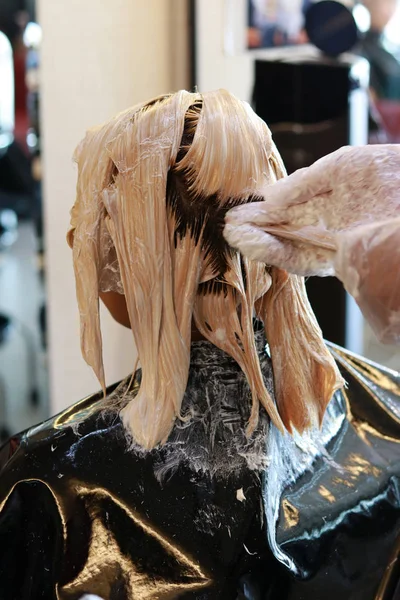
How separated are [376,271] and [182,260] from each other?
0.33m

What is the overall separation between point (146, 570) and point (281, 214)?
0.45 metres

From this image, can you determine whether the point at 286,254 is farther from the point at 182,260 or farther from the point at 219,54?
the point at 219,54

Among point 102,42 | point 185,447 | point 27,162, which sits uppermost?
point 102,42

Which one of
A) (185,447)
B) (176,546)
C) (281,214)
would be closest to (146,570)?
(176,546)

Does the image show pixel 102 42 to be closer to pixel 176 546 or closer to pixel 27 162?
pixel 27 162

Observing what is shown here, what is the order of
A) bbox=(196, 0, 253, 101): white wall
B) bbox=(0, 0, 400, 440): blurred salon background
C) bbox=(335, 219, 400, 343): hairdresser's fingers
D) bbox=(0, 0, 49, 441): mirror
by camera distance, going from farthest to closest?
1. bbox=(0, 0, 49, 441): mirror
2. bbox=(196, 0, 253, 101): white wall
3. bbox=(0, 0, 400, 440): blurred salon background
4. bbox=(335, 219, 400, 343): hairdresser's fingers

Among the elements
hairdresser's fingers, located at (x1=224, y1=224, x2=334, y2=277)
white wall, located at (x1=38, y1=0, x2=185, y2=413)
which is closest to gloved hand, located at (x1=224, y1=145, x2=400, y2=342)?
hairdresser's fingers, located at (x1=224, y1=224, x2=334, y2=277)

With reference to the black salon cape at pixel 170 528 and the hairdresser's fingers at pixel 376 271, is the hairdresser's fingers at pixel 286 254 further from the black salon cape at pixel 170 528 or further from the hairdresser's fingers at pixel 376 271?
the black salon cape at pixel 170 528

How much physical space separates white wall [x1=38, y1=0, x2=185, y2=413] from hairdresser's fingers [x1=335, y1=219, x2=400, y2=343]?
4.19 ft

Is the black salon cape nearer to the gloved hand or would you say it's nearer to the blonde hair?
the blonde hair

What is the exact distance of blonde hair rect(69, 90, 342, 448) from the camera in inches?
33.0

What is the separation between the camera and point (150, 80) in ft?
6.03

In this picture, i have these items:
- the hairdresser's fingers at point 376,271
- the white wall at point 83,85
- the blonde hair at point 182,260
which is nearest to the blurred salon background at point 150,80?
the white wall at point 83,85

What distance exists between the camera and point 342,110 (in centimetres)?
166
